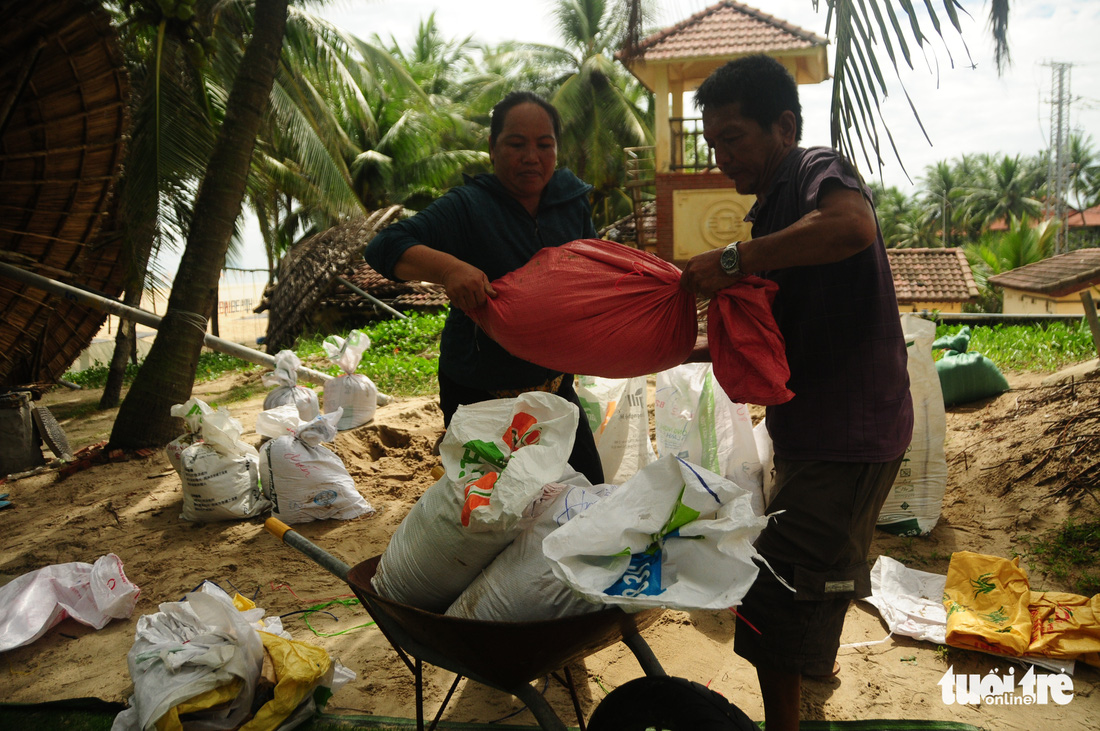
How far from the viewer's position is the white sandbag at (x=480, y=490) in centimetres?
125

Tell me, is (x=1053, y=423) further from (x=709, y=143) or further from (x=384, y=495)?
(x=384, y=495)

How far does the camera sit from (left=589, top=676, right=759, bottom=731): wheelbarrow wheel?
118cm

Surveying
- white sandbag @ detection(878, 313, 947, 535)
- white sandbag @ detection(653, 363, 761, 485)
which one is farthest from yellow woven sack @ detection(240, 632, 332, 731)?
white sandbag @ detection(878, 313, 947, 535)

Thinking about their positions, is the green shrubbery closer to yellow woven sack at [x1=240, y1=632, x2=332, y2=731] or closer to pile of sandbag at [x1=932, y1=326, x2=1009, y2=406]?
pile of sandbag at [x1=932, y1=326, x2=1009, y2=406]

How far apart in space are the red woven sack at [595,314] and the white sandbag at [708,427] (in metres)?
1.31

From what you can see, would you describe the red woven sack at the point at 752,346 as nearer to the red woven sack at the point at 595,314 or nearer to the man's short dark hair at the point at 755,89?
the red woven sack at the point at 595,314

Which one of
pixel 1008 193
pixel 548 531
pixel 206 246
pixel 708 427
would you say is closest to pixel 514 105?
pixel 548 531

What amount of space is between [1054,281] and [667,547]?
5.69 metres

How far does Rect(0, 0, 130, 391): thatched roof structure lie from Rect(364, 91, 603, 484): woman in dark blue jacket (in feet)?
10.8

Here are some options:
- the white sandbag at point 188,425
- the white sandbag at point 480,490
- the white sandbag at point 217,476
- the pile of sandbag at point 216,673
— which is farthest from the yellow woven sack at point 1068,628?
the white sandbag at point 188,425

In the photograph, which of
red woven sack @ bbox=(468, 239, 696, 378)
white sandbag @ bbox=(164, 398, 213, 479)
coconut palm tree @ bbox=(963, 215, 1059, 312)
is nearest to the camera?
red woven sack @ bbox=(468, 239, 696, 378)

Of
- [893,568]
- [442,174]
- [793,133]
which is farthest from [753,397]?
[442,174]

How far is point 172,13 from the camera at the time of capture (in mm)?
6109

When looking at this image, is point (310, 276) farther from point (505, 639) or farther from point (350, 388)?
point (505, 639)
